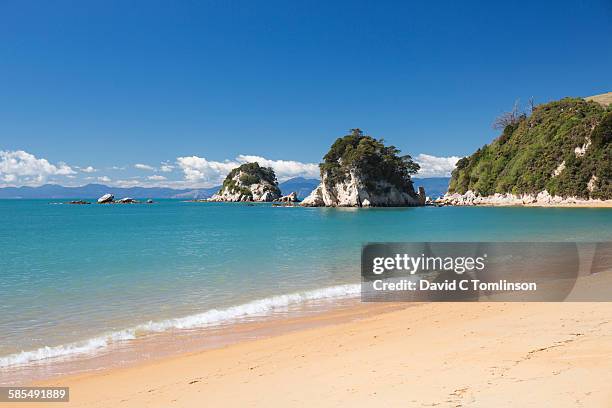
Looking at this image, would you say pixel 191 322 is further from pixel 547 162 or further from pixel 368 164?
pixel 547 162

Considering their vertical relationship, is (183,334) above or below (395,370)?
below

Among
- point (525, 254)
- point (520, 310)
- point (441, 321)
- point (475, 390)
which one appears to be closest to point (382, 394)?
point (475, 390)

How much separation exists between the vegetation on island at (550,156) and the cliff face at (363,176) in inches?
965

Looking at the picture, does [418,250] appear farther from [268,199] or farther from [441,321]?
[268,199]

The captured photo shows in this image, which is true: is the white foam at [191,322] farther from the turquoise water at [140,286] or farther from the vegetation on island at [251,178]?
the vegetation on island at [251,178]

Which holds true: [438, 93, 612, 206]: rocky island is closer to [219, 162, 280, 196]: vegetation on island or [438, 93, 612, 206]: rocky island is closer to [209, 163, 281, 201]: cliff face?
[209, 163, 281, 201]: cliff face

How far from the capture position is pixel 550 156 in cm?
10000

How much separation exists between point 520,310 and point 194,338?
739 centimetres

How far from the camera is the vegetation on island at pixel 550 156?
8997 cm

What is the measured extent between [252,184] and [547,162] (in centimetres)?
10813

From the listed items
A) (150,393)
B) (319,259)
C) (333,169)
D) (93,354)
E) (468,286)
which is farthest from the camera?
(333,169)

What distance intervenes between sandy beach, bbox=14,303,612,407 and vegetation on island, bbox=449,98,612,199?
318ft

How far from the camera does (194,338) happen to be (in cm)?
891

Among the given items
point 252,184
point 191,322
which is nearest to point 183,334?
point 191,322
